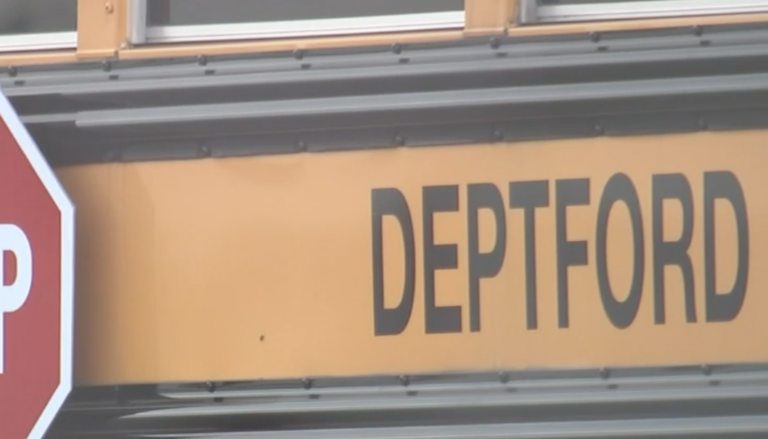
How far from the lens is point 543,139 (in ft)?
7.04

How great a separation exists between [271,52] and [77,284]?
0.46 m

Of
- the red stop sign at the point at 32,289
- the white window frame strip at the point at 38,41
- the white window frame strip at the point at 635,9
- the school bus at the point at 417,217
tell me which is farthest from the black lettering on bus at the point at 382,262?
the white window frame strip at the point at 38,41

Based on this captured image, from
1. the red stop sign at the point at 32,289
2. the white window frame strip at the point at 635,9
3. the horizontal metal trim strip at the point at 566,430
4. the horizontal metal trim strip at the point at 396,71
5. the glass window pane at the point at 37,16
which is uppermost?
the glass window pane at the point at 37,16

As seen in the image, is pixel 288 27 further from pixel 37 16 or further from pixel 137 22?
pixel 37 16

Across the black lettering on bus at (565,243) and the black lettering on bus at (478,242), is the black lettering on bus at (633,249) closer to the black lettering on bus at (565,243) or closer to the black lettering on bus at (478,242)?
the black lettering on bus at (565,243)

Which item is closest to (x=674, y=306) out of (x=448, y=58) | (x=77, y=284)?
(x=448, y=58)

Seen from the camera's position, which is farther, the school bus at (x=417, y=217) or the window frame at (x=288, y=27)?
the window frame at (x=288, y=27)

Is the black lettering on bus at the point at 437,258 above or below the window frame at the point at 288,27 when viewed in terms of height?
below

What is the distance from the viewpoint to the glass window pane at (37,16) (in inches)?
96.3

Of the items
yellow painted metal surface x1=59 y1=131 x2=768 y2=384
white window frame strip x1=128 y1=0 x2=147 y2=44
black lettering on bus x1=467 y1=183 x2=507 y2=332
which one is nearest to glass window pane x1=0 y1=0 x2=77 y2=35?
white window frame strip x1=128 y1=0 x2=147 y2=44

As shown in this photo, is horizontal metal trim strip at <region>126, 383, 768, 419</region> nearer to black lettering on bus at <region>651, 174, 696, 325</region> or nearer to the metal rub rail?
black lettering on bus at <region>651, 174, 696, 325</region>

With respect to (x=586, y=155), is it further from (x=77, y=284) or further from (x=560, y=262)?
(x=77, y=284)

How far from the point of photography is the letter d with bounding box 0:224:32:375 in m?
2.31

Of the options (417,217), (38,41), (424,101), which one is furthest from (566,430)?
(38,41)
